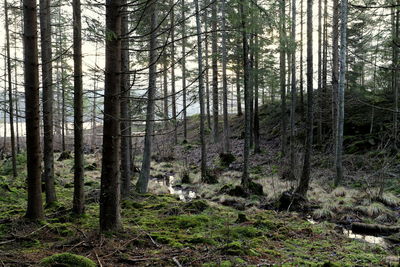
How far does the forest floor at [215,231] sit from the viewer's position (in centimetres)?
435

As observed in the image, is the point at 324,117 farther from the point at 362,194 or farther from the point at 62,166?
the point at 62,166

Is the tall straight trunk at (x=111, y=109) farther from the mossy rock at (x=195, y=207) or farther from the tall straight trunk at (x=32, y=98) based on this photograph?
the mossy rock at (x=195, y=207)

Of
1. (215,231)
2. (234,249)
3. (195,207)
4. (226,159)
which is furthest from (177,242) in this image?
(226,159)

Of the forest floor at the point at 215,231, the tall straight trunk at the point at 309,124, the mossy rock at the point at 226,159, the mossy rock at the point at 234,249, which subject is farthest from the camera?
the mossy rock at the point at 226,159

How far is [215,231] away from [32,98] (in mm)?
4053

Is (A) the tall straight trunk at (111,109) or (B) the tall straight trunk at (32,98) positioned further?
(B) the tall straight trunk at (32,98)

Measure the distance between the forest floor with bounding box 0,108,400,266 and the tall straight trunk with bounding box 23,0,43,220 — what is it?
0.78 meters

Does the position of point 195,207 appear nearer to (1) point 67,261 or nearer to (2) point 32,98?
(2) point 32,98

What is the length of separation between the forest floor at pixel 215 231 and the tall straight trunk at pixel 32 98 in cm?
78

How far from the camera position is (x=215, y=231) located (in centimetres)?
577

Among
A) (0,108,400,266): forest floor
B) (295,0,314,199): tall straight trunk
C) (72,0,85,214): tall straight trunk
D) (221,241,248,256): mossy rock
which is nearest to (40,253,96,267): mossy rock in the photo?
(0,108,400,266): forest floor

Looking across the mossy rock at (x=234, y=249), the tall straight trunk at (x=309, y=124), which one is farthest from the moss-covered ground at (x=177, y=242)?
the tall straight trunk at (x=309, y=124)

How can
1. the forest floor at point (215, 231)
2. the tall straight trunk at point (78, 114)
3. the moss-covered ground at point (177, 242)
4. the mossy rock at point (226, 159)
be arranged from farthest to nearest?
1. the mossy rock at point (226, 159)
2. the tall straight trunk at point (78, 114)
3. the forest floor at point (215, 231)
4. the moss-covered ground at point (177, 242)

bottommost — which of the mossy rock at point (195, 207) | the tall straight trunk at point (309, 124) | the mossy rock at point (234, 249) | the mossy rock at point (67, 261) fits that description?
the mossy rock at point (195, 207)
